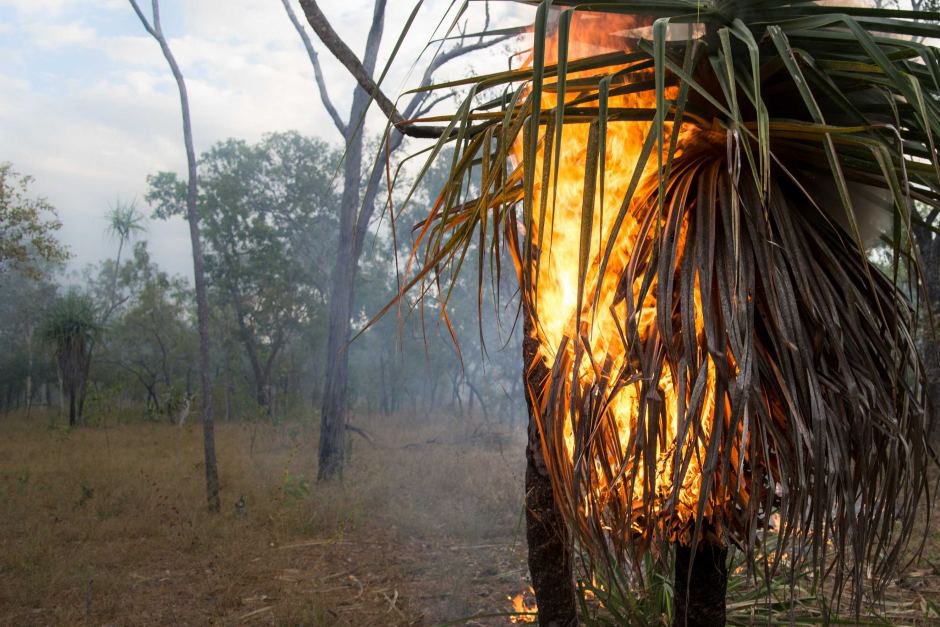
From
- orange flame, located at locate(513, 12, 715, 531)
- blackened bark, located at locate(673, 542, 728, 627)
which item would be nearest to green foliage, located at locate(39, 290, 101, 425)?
orange flame, located at locate(513, 12, 715, 531)

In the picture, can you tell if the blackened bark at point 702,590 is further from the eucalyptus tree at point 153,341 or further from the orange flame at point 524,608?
the eucalyptus tree at point 153,341

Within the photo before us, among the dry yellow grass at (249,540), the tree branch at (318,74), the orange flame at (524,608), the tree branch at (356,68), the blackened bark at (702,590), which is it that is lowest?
the dry yellow grass at (249,540)

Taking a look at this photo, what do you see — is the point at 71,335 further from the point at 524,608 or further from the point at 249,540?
the point at 524,608

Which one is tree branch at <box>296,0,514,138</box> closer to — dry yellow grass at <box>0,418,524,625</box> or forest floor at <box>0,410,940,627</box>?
forest floor at <box>0,410,940,627</box>

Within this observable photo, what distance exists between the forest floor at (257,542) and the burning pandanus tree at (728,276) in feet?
5.24

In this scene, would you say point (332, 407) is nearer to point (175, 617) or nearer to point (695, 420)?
point (175, 617)

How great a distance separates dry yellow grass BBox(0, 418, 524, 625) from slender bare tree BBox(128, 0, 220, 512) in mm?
568

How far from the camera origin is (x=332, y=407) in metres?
11.9

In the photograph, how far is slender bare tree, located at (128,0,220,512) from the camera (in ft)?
29.1

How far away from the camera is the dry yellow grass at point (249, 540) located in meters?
5.58

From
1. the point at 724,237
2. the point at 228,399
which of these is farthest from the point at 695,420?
the point at 228,399

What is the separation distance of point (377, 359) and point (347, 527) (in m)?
28.7

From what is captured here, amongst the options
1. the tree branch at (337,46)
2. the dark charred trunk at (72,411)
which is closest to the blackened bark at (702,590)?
the tree branch at (337,46)

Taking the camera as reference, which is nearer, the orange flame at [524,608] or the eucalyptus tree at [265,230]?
the orange flame at [524,608]
